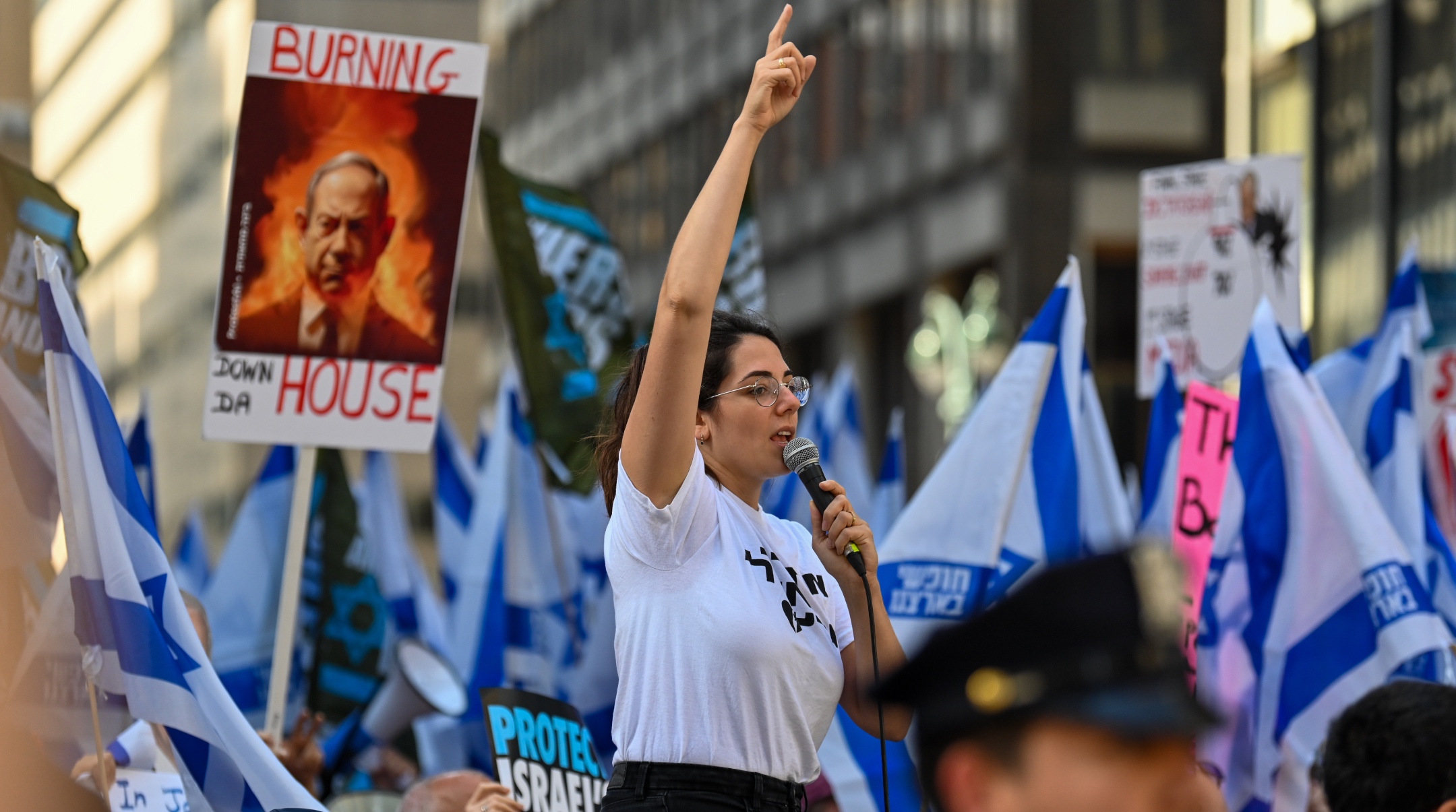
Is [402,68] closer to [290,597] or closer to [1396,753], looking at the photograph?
[290,597]

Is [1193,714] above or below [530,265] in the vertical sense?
below

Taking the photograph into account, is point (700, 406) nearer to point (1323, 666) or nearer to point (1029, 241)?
point (1323, 666)

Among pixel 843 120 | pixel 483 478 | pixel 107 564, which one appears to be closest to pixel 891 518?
pixel 483 478

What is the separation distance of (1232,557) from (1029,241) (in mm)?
Answer: 20046

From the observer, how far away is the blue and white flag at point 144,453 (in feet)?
28.5

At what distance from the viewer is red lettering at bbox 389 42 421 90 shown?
6.51 metres

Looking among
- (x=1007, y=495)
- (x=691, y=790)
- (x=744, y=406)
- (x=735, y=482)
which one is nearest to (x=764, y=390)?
(x=744, y=406)

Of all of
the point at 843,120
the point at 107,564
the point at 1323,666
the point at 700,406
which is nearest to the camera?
the point at 700,406

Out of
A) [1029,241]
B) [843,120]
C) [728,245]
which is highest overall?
[843,120]

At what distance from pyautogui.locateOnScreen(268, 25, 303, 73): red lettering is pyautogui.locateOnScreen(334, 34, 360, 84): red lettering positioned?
0.11 metres

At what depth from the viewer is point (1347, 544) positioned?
6.17m

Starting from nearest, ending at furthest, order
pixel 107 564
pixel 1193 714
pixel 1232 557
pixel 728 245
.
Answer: pixel 1193 714 → pixel 728 245 → pixel 107 564 → pixel 1232 557

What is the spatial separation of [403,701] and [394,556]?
3.25 m

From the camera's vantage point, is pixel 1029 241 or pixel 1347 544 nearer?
pixel 1347 544
